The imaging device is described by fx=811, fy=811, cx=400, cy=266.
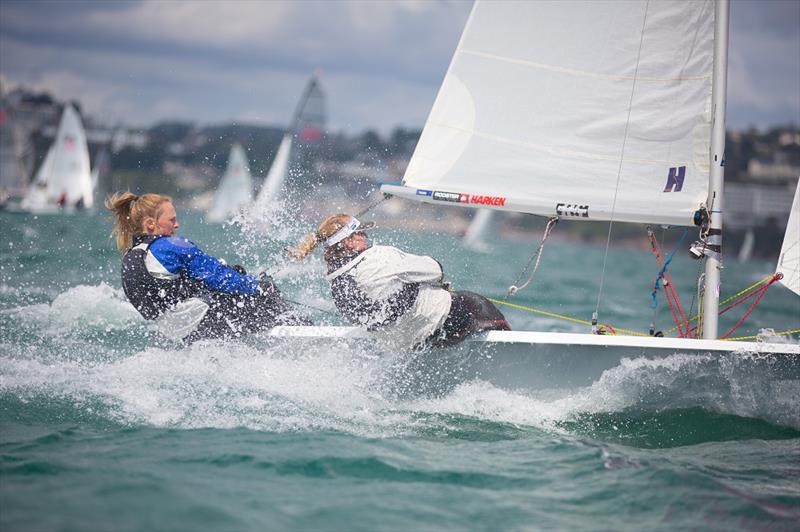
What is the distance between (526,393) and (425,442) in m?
0.96

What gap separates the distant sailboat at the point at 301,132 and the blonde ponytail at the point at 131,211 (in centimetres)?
2085

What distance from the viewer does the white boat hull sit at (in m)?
4.84

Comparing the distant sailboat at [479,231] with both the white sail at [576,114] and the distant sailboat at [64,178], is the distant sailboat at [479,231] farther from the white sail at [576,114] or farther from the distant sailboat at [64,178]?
the white sail at [576,114]

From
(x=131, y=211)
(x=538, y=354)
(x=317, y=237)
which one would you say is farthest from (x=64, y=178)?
(x=538, y=354)

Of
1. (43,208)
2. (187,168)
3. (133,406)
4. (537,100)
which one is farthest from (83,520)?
(187,168)

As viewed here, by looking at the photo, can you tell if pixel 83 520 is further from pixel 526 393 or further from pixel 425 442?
pixel 526 393

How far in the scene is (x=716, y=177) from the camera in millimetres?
5258

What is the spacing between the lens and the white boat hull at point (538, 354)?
191 inches

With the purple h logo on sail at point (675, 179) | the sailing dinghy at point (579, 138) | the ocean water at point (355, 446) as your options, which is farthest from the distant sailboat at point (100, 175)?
the purple h logo on sail at point (675, 179)

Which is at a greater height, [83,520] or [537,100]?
[537,100]

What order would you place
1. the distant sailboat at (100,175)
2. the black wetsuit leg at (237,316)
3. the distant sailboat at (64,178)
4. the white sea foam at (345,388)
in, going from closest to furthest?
the white sea foam at (345,388), the black wetsuit leg at (237,316), the distant sailboat at (64,178), the distant sailboat at (100,175)

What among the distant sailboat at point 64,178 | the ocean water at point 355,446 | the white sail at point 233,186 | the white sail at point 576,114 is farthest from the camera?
the distant sailboat at point 64,178

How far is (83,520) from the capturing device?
324cm

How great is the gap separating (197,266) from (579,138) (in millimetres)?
2684
